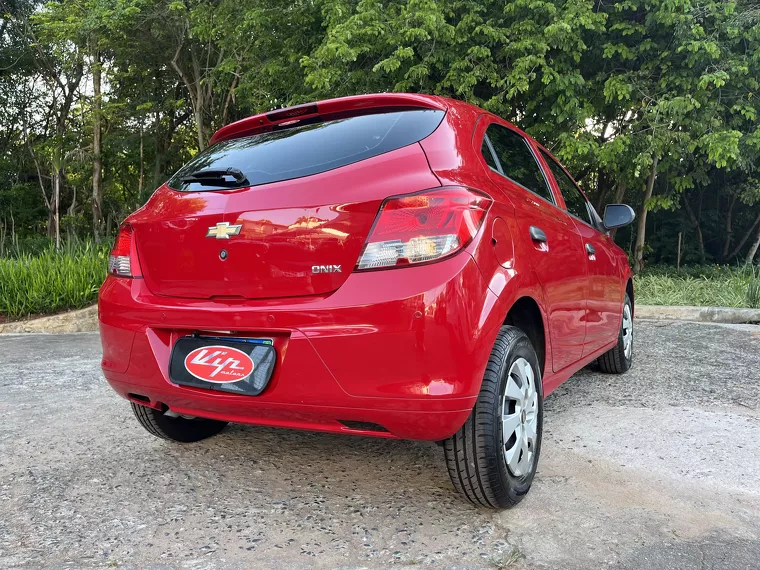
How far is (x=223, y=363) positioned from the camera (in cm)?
208

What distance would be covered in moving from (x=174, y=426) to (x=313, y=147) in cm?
149

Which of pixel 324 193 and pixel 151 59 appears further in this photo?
pixel 151 59

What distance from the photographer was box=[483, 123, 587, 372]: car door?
246 cm

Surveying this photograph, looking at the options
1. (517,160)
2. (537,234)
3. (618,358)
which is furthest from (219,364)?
(618,358)

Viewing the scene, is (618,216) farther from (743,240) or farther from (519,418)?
(743,240)

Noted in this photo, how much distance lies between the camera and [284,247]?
6.67 feet

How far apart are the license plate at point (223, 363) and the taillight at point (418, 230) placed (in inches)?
17.9

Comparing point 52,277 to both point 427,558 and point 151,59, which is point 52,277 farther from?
point 151,59

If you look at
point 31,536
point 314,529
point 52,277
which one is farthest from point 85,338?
point 314,529

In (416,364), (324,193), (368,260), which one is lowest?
(416,364)

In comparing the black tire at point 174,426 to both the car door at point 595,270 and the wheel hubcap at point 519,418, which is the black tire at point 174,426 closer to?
the wheel hubcap at point 519,418

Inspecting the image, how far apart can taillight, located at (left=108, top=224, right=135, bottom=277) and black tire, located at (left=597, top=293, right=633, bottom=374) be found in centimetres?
316

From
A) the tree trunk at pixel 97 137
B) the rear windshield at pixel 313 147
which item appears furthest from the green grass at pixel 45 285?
the tree trunk at pixel 97 137

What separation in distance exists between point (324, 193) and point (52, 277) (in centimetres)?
660
